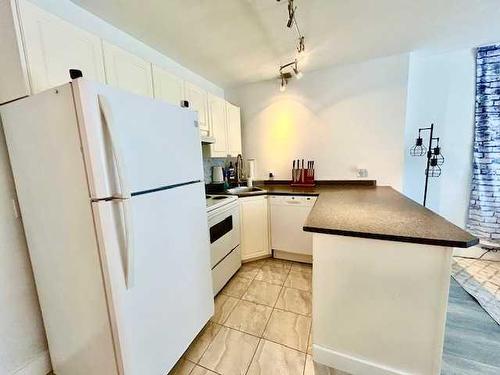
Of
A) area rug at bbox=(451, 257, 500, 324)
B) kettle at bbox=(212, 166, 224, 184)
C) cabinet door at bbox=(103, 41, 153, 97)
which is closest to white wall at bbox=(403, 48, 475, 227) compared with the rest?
area rug at bbox=(451, 257, 500, 324)

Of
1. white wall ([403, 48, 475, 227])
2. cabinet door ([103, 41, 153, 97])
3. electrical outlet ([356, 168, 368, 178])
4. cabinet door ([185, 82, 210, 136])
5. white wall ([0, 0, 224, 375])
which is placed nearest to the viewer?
white wall ([0, 0, 224, 375])

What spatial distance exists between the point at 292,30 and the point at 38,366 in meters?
3.04

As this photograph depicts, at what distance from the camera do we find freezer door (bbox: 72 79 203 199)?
2.83 ft

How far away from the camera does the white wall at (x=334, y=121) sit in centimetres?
254

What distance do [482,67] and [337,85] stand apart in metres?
1.50

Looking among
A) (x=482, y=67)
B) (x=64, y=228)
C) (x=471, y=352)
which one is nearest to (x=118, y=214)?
(x=64, y=228)

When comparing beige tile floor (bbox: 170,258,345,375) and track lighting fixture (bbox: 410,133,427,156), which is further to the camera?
track lighting fixture (bbox: 410,133,427,156)

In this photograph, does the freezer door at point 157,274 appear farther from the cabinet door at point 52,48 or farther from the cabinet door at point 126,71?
the cabinet door at point 126,71

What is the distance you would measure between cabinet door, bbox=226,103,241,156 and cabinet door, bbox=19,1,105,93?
1689 millimetres

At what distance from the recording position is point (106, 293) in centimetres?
95

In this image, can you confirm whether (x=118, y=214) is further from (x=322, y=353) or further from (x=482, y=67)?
(x=482, y=67)

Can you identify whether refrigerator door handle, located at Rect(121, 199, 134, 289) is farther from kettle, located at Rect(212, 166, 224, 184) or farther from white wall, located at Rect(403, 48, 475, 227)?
white wall, located at Rect(403, 48, 475, 227)

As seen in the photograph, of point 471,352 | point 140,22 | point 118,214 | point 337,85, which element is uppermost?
point 140,22

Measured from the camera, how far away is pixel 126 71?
1.58 m
